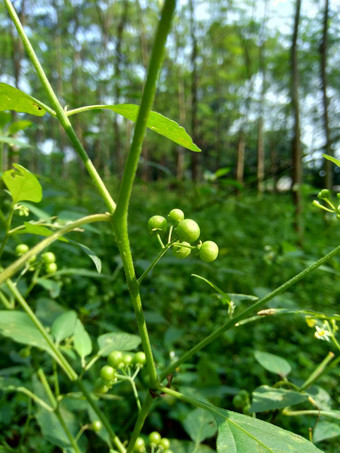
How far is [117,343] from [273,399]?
498 millimetres

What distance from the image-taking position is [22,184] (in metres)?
0.65

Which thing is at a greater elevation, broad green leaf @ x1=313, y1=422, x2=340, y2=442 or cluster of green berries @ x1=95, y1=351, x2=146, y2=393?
cluster of green berries @ x1=95, y1=351, x2=146, y2=393

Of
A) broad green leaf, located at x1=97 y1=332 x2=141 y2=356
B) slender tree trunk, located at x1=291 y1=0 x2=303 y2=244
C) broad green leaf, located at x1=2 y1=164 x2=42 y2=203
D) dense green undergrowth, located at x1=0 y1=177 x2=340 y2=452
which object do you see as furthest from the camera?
slender tree trunk, located at x1=291 y1=0 x2=303 y2=244

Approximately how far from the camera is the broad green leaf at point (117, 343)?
1.02 meters

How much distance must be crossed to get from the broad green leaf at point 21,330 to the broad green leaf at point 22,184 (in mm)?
413

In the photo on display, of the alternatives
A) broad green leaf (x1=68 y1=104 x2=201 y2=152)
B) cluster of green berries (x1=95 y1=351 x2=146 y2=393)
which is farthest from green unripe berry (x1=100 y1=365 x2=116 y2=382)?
broad green leaf (x1=68 y1=104 x2=201 y2=152)

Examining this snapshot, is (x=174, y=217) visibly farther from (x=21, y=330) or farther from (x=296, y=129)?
(x=296, y=129)

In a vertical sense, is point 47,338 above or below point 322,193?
below

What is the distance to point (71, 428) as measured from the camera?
1.20 meters

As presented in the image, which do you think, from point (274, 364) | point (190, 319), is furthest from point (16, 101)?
point (190, 319)

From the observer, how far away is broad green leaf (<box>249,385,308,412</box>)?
0.78 meters

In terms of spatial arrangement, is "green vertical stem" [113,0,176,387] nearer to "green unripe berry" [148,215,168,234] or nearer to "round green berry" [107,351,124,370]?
"green unripe berry" [148,215,168,234]

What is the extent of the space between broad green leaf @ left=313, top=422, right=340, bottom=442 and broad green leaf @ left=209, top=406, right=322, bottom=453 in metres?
0.48

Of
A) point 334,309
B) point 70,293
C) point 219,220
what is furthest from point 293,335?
point 219,220
